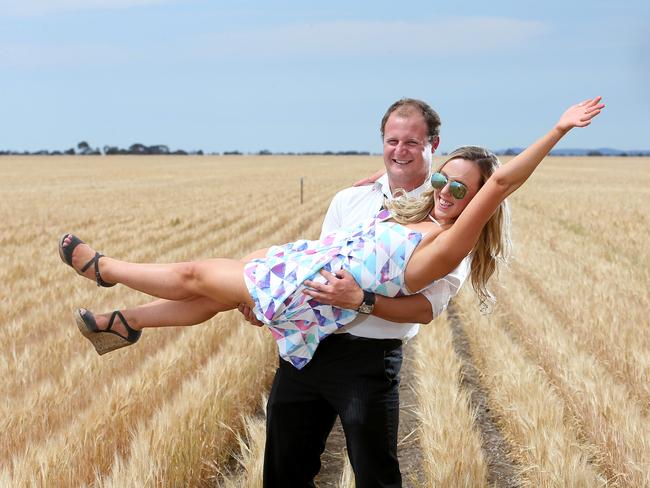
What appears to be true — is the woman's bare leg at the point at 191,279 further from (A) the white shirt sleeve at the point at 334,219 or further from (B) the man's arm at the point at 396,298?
(A) the white shirt sleeve at the point at 334,219

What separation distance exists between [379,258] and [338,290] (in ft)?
0.62

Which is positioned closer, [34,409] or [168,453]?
[168,453]

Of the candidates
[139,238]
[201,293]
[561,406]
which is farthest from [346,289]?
[139,238]

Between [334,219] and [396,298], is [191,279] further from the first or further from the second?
[396,298]

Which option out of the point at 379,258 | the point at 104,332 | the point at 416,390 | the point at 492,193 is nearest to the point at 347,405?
the point at 379,258

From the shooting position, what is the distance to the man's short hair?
308 centimetres

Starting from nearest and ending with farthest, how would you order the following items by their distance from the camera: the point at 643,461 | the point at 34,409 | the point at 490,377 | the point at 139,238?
the point at 643,461, the point at 34,409, the point at 490,377, the point at 139,238

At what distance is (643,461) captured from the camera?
376cm

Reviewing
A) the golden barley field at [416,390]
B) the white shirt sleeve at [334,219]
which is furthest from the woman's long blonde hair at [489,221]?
the golden barley field at [416,390]

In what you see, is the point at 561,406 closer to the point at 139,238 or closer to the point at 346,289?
the point at 346,289

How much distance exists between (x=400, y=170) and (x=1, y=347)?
14.7 ft

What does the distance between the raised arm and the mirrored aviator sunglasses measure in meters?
0.15

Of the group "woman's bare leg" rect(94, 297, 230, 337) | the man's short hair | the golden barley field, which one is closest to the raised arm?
the man's short hair

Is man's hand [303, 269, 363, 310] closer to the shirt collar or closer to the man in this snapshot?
the man
